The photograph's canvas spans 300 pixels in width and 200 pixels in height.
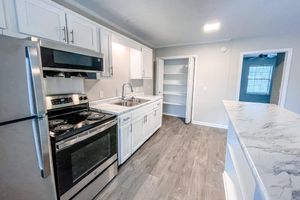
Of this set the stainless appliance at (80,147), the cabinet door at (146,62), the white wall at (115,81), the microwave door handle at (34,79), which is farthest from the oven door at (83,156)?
the cabinet door at (146,62)

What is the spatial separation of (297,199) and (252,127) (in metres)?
0.69

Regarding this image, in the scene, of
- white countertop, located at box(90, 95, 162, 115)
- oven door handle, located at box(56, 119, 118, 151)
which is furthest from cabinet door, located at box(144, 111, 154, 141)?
oven door handle, located at box(56, 119, 118, 151)

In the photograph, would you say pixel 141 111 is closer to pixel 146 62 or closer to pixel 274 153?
pixel 146 62

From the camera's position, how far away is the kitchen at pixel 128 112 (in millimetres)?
893

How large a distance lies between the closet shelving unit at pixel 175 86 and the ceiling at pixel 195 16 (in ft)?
4.72

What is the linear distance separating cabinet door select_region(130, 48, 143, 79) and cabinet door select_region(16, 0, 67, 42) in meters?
1.85

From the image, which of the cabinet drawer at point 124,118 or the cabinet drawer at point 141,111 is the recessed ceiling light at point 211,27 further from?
the cabinet drawer at point 124,118

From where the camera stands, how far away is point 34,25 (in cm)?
132

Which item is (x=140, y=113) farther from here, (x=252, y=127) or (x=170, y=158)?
(x=252, y=127)

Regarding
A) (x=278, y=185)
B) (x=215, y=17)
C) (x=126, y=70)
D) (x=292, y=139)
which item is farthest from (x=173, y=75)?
A: (x=278, y=185)

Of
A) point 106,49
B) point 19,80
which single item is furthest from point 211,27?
point 19,80

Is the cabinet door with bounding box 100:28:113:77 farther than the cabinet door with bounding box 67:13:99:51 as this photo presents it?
Yes

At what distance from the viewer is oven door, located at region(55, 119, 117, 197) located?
1.25m

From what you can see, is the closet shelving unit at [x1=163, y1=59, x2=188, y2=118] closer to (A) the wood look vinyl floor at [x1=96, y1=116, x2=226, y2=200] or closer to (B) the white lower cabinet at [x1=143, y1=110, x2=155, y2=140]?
(A) the wood look vinyl floor at [x1=96, y1=116, x2=226, y2=200]
